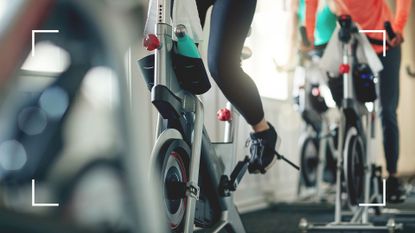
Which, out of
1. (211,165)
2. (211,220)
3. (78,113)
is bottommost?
(211,220)

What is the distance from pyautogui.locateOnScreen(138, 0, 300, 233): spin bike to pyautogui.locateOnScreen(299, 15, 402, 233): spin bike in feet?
2.63

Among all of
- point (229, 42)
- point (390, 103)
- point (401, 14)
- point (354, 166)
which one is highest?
point (401, 14)

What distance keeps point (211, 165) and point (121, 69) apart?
115 cm

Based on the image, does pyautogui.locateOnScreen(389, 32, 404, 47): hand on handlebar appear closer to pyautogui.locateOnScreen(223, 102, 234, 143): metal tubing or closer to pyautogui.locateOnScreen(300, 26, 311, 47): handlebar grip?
pyautogui.locateOnScreen(300, 26, 311, 47): handlebar grip

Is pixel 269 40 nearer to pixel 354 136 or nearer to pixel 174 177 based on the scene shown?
pixel 354 136

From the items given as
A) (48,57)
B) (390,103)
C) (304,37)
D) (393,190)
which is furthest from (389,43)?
(48,57)

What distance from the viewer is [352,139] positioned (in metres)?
2.20

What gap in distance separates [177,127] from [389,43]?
1192mm

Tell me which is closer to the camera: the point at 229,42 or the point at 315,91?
the point at 229,42

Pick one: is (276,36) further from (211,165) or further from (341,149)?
(211,165)

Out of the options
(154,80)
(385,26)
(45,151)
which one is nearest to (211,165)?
(154,80)

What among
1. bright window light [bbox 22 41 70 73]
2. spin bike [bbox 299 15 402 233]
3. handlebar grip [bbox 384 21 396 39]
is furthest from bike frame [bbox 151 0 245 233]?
handlebar grip [bbox 384 21 396 39]

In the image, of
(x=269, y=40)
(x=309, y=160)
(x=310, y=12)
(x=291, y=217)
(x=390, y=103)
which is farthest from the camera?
(x=309, y=160)

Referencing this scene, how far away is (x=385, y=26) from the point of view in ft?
6.73
